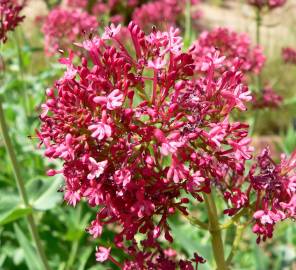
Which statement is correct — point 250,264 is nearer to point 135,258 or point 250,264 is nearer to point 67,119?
point 135,258

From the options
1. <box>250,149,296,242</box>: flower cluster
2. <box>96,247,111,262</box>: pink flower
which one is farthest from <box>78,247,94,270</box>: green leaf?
<box>250,149,296,242</box>: flower cluster

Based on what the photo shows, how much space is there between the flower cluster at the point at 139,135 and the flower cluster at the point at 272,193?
0.8 inches

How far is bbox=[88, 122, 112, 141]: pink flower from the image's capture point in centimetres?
113

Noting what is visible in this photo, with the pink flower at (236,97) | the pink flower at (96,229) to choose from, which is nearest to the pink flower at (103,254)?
the pink flower at (96,229)

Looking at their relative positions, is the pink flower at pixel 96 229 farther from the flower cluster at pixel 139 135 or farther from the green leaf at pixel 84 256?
the green leaf at pixel 84 256

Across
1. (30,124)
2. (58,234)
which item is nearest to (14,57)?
(30,124)

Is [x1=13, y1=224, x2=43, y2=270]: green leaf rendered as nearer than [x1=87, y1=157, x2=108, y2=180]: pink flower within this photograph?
No

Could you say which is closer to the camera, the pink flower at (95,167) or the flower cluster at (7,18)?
the pink flower at (95,167)

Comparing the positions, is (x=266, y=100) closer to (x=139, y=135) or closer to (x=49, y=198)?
(x=49, y=198)

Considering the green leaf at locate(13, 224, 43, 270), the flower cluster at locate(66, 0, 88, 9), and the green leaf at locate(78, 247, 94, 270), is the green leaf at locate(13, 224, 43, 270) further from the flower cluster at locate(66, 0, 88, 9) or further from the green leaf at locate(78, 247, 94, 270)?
the flower cluster at locate(66, 0, 88, 9)

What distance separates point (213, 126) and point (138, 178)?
21 centimetres

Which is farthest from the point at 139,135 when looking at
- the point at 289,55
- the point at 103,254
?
the point at 289,55

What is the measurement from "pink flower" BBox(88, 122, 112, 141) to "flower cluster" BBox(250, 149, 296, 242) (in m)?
0.43

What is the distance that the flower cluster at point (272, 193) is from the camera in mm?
1289
